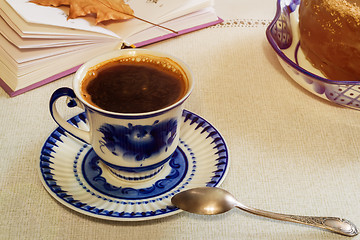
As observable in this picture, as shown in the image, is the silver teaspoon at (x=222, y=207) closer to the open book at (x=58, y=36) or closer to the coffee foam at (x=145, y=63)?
the coffee foam at (x=145, y=63)

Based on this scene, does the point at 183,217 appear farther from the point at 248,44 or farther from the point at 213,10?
the point at 213,10

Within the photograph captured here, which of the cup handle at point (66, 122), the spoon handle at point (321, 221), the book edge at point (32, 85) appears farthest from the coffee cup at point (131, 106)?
the book edge at point (32, 85)

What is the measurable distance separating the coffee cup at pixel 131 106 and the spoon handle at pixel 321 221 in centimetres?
15

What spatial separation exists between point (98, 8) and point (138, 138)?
0.51 m

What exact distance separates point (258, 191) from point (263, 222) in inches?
2.6

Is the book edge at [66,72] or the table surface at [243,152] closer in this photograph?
the table surface at [243,152]

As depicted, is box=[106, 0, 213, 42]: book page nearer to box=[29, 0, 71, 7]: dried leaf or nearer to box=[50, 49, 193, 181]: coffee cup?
box=[29, 0, 71, 7]: dried leaf

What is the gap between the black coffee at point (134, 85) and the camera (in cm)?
62

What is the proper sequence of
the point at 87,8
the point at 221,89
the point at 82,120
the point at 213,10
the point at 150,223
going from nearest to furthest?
the point at 150,223 → the point at 82,120 → the point at 221,89 → the point at 87,8 → the point at 213,10

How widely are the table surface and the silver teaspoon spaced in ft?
0.05

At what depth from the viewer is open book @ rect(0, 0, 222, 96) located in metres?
0.90

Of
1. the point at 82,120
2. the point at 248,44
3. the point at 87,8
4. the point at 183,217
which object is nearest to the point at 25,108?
the point at 82,120

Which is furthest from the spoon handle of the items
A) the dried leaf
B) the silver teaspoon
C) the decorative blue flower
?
the dried leaf

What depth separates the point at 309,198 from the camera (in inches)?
25.4
